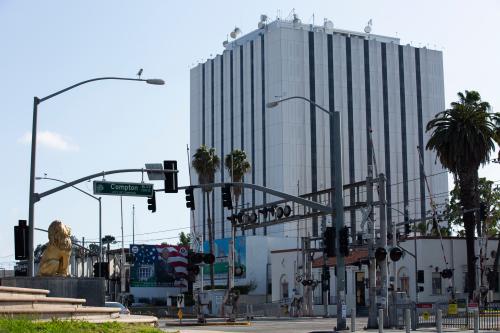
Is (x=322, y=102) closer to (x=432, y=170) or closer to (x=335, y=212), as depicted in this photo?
(x=432, y=170)

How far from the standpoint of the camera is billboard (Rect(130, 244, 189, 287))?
315 feet

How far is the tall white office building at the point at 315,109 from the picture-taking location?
118m

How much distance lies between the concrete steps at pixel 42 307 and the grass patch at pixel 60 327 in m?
1.44

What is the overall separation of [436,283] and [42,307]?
53.0 meters

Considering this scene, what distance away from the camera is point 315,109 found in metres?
122

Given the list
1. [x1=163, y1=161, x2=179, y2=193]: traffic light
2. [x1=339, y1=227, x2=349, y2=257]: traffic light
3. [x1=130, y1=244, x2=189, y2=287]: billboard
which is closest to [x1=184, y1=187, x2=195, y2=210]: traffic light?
[x1=163, y1=161, x2=179, y2=193]: traffic light

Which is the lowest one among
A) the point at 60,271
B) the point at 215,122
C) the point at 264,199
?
the point at 60,271

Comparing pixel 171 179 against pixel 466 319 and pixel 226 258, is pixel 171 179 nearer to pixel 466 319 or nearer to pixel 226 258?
pixel 466 319

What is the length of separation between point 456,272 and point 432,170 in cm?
5970

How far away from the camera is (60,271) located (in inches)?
1115

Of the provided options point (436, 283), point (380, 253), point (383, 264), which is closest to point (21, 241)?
point (380, 253)

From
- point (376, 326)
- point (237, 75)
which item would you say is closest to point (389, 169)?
point (237, 75)

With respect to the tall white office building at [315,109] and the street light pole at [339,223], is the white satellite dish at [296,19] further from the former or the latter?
the street light pole at [339,223]

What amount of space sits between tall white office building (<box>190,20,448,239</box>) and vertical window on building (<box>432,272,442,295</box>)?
45087 mm
